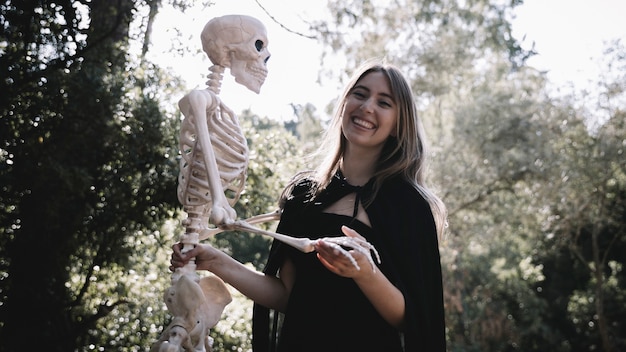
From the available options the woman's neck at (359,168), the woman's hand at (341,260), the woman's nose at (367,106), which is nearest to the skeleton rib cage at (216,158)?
the woman's neck at (359,168)

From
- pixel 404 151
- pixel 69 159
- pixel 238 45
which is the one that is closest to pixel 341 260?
pixel 404 151

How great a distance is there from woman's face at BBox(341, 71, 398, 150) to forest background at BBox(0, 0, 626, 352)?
2.89 metres

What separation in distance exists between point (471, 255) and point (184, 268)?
15746 mm

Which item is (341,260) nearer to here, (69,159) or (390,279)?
(390,279)

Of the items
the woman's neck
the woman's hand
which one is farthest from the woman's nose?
the woman's hand

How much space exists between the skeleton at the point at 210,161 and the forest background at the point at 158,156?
2.45 metres

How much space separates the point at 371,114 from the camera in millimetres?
2346

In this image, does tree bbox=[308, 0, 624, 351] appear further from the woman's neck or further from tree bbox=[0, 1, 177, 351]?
the woman's neck

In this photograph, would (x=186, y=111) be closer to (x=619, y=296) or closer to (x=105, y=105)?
(x=105, y=105)

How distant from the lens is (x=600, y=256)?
535 inches

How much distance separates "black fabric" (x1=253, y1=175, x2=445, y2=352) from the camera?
7.03ft

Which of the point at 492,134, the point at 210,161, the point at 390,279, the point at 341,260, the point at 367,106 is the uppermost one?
the point at 492,134

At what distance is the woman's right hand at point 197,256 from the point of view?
229cm

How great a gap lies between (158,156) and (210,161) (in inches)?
134
